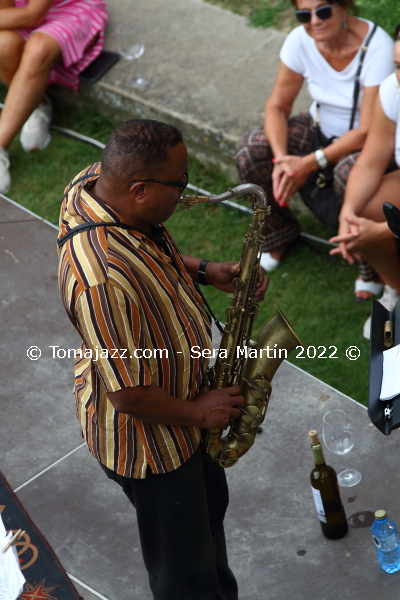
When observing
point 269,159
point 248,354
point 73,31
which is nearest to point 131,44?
point 73,31

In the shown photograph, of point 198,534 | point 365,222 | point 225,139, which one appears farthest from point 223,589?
point 225,139

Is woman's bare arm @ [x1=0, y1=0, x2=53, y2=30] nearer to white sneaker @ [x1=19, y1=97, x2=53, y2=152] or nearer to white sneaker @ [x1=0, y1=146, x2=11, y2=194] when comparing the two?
white sneaker @ [x1=19, y1=97, x2=53, y2=152]

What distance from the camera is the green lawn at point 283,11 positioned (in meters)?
5.46

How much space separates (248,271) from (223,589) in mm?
1171

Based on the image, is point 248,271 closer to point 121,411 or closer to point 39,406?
point 121,411

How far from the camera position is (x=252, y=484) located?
10.5ft

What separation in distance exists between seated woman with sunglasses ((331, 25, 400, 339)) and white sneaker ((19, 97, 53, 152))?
2839 millimetres

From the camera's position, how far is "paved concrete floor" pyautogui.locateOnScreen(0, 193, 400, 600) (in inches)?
111

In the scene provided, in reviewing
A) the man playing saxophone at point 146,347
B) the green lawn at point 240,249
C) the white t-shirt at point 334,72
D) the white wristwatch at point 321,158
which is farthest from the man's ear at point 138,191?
the white t-shirt at point 334,72

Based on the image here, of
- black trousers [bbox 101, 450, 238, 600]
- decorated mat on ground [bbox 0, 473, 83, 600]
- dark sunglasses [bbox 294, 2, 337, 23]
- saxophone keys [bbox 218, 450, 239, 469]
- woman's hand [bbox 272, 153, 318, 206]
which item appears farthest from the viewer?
woman's hand [bbox 272, 153, 318, 206]

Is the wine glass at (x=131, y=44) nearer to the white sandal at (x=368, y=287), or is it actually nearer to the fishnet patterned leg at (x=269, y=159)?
the fishnet patterned leg at (x=269, y=159)

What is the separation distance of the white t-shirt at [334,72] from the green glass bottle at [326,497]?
6.72 feet

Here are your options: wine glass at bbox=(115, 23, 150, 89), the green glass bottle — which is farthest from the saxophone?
wine glass at bbox=(115, 23, 150, 89)

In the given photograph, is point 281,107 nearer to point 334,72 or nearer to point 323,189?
point 334,72
